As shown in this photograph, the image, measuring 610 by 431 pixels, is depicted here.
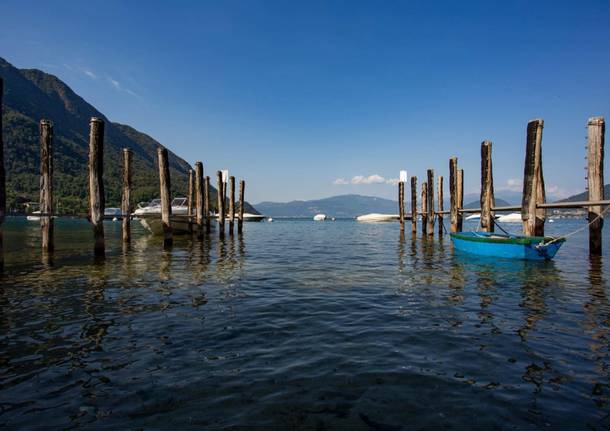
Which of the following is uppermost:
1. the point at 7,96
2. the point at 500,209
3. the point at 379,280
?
the point at 7,96

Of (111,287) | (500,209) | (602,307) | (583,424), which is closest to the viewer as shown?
(583,424)

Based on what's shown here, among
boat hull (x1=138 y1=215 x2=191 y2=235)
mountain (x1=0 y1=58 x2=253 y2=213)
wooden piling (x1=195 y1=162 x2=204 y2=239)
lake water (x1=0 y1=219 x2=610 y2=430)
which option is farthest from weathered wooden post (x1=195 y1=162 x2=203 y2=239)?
mountain (x1=0 y1=58 x2=253 y2=213)

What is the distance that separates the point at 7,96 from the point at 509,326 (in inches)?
8199

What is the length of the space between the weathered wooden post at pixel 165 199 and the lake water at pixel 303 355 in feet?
30.5

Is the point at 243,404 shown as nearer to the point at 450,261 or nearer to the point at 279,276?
the point at 279,276

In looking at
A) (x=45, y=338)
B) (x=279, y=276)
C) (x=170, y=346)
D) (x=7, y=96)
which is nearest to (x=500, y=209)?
(x=279, y=276)

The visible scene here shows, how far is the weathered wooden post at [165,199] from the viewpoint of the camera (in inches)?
736

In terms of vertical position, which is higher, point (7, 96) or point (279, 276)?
point (7, 96)

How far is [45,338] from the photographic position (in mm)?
5230

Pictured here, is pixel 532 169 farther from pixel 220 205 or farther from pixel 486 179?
pixel 220 205

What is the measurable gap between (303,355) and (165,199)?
16322mm

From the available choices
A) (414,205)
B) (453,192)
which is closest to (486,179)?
(453,192)

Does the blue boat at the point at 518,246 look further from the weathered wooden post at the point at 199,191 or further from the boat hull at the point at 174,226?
the boat hull at the point at 174,226

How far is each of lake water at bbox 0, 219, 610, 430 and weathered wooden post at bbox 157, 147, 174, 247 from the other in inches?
366
